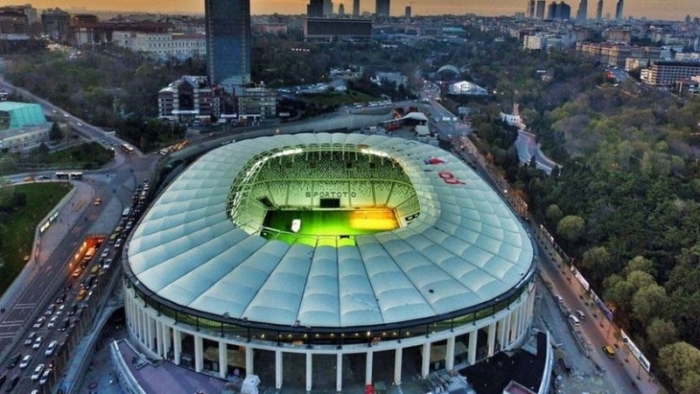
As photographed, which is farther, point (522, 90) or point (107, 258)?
point (522, 90)

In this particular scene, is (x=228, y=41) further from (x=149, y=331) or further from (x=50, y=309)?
(x=149, y=331)

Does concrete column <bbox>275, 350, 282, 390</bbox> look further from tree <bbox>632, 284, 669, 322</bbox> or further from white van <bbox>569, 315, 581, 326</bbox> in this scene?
tree <bbox>632, 284, 669, 322</bbox>

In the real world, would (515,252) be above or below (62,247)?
above

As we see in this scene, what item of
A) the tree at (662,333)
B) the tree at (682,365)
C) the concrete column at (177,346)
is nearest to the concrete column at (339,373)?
the concrete column at (177,346)

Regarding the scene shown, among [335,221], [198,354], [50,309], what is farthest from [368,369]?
[335,221]

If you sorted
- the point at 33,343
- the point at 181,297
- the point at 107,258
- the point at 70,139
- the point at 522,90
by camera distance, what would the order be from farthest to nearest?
1. the point at 522,90
2. the point at 70,139
3. the point at 107,258
4. the point at 33,343
5. the point at 181,297

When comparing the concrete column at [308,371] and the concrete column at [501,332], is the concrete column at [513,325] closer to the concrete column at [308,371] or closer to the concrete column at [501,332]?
the concrete column at [501,332]

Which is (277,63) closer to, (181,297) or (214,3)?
(214,3)

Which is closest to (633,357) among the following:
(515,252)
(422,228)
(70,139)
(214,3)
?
(515,252)

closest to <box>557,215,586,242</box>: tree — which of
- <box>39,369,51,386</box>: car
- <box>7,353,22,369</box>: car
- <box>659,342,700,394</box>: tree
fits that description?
<box>659,342,700,394</box>: tree
